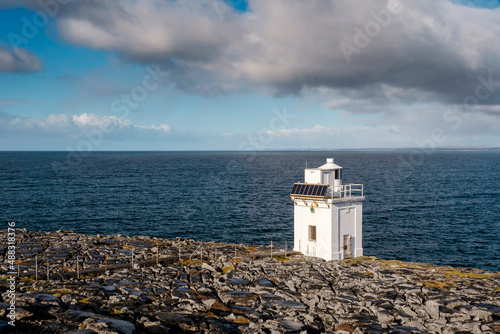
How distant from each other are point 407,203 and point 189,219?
45487mm

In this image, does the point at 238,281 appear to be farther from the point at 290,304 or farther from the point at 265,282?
the point at 290,304

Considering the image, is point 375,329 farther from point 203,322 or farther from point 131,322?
point 131,322

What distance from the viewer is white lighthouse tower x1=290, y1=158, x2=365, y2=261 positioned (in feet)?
101

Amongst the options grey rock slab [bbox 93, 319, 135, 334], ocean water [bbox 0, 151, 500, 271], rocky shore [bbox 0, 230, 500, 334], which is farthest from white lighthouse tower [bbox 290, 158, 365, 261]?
grey rock slab [bbox 93, 319, 135, 334]

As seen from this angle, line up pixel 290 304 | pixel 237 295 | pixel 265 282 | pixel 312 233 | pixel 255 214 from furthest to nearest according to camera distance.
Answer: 1. pixel 255 214
2. pixel 312 233
3. pixel 265 282
4. pixel 237 295
5. pixel 290 304

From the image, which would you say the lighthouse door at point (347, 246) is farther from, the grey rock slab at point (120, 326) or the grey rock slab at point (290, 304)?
the grey rock slab at point (120, 326)

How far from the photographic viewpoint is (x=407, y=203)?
8031cm

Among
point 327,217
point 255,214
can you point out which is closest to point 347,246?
point 327,217

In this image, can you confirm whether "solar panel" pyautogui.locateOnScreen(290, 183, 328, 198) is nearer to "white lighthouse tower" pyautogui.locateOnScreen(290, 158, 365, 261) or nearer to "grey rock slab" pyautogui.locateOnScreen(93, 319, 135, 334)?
"white lighthouse tower" pyautogui.locateOnScreen(290, 158, 365, 261)

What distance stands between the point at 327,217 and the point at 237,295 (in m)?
12.7

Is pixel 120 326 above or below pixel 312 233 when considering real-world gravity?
above

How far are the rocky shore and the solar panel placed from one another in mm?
5139

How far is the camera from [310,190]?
1242 inches

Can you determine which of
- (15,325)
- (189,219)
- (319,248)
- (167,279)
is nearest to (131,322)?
(15,325)
